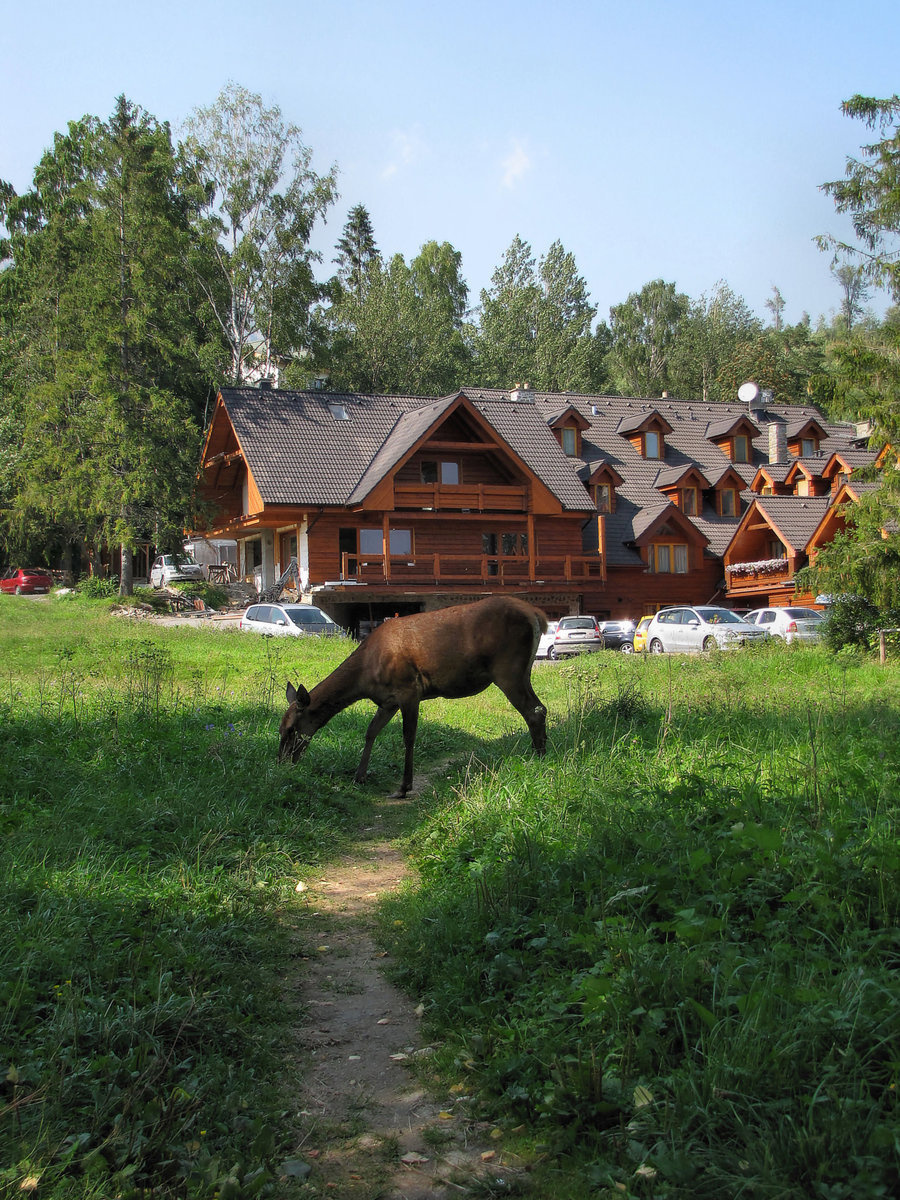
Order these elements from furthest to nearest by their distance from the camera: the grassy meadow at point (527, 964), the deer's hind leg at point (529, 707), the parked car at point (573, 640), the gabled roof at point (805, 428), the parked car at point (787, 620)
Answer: the gabled roof at point (805, 428) → the parked car at point (573, 640) → the parked car at point (787, 620) → the deer's hind leg at point (529, 707) → the grassy meadow at point (527, 964)

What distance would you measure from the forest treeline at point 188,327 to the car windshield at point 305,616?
11.5m

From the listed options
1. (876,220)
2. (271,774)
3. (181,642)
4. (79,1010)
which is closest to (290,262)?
(181,642)

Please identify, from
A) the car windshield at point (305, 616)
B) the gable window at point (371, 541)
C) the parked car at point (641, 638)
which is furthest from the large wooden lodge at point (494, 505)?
the parked car at point (641, 638)

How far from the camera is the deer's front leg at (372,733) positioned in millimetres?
10602

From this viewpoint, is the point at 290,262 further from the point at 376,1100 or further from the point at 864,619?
the point at 376,1100

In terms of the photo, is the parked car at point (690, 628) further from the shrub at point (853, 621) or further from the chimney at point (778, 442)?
the chimney at point (778, 442)

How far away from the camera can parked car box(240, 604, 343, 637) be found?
26.9 m

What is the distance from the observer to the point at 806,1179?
9.84ft

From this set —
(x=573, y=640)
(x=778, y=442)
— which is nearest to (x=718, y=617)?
(x=573, y=640)

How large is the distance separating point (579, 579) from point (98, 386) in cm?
2041

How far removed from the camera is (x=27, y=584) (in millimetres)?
51656

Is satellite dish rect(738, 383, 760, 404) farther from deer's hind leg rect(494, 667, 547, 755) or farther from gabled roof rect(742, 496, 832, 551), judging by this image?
deer's hind leg rect(494, 667, 547, 755)

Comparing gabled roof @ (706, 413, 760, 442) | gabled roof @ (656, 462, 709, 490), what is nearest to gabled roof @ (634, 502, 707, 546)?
gabled roof @ (656, 462, 709, 490)

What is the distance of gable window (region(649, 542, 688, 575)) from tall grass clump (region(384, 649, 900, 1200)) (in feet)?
118
